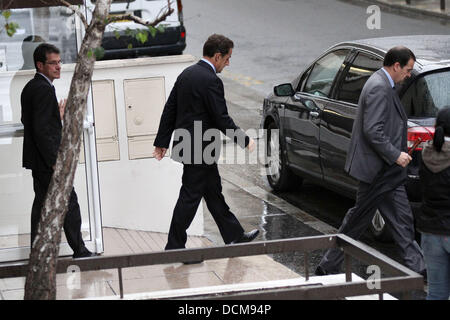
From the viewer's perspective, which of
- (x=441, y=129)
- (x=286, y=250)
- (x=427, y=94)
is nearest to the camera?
(x=286, y=250)

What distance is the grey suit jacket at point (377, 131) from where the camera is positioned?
6.92 metres

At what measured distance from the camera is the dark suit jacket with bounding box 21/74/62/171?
6918 mm

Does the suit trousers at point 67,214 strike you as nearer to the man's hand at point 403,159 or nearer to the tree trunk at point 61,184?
the tree trunk at point 61,184

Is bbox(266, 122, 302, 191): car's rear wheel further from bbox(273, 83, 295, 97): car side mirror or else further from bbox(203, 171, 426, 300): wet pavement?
bbox(273, 83, 295, 97): car side mirror

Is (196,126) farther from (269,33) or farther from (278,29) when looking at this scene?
(278,29)

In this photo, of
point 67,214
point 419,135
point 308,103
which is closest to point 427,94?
point 419,135

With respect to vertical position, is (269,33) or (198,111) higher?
(198,111)

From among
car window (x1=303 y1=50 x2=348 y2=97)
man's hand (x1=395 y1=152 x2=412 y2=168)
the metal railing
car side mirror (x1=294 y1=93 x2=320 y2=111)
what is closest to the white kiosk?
car side mirror (x1=294 y1=93 x2=320 y2=111)

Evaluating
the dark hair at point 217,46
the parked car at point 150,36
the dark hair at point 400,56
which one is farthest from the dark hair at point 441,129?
the parked car at point 150,36

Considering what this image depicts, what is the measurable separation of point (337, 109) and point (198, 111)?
1.90 meters

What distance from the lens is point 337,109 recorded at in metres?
8.76

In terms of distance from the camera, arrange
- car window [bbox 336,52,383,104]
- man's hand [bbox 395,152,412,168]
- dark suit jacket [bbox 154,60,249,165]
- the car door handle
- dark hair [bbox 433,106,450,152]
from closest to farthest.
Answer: dark hair [bbox 433,106,450,152], man's hand [bbox 395,152,412,168], dark suit jacket [bbox 154,60,249,165], car window [bbox 336,52,383,104], the car door handle

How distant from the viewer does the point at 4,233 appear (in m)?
7.72

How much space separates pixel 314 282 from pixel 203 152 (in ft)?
6.69
